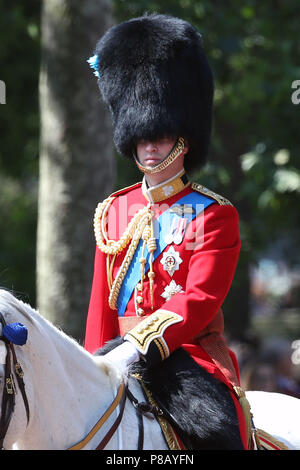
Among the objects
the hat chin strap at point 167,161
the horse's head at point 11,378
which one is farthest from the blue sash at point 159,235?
the horse's head at point 11,378

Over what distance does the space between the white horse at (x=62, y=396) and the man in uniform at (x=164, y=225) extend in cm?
18

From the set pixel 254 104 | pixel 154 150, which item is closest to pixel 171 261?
pixel 154 150

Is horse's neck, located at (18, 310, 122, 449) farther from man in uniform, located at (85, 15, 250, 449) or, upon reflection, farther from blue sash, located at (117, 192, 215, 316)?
blue sash, located at (117, 192, 215, 316)

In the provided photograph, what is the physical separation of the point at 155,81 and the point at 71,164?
2.48 meters

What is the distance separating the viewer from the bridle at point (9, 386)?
287cm

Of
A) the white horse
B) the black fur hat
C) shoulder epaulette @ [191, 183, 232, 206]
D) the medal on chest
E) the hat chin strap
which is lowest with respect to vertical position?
the white horse

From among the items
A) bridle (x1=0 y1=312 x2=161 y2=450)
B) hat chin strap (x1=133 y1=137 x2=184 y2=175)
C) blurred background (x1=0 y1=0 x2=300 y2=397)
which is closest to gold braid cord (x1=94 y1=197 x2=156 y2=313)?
hat chin strap (x1=133 y1=137 x2=184 y2=175)

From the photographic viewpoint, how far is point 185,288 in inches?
151

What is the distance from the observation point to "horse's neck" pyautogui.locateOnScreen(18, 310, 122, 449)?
10.2 ft

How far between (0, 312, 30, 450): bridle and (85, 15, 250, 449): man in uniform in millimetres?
632

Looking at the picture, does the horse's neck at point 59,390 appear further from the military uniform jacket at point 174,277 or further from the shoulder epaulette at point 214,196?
the shoulder epaulette at point 214,196

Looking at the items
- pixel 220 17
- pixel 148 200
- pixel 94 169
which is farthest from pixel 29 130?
pixel 148 200

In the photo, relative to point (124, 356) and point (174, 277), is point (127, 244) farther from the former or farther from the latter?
point (124, 356)

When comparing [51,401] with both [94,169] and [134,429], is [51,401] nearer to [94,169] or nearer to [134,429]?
[134,429]
